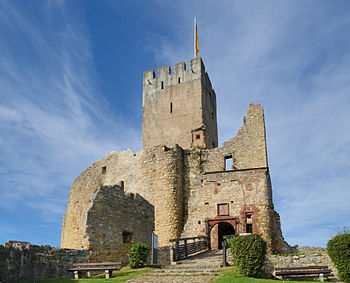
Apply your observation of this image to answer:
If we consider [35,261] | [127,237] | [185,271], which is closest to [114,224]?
[127,237]

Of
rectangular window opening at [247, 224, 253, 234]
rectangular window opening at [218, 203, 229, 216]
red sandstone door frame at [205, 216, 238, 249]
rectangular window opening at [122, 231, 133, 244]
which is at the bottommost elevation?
rectangular window opening at [122, 231, 133, 244]

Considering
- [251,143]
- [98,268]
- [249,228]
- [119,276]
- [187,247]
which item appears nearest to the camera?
[98,268]

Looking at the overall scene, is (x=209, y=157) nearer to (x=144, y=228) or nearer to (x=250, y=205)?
(x=250, y=205)

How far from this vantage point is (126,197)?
18797 mm

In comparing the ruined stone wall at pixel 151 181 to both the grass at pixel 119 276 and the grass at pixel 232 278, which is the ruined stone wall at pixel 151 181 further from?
the grass at pixel 232 278

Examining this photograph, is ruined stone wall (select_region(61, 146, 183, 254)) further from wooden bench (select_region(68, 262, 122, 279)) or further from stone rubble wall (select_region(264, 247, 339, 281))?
stone rubble wall (select_region(264, 247, 339, 281))

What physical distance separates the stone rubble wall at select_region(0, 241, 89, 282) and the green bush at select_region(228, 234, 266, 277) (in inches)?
235

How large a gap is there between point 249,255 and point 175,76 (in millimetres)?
21701

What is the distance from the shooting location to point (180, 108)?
3247 centimetres

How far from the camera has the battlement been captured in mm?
32969

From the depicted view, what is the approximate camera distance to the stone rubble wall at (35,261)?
37.7 ft

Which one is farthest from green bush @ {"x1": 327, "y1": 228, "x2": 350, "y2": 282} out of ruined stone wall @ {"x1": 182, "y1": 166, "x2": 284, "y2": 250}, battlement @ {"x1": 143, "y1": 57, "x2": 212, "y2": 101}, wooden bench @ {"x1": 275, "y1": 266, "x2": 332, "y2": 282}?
battlement @ {"x1": 143, "y1": 57, "x2": 212, "y2": 101}

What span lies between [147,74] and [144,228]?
1897cm

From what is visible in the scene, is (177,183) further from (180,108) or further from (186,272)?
(186,272)
